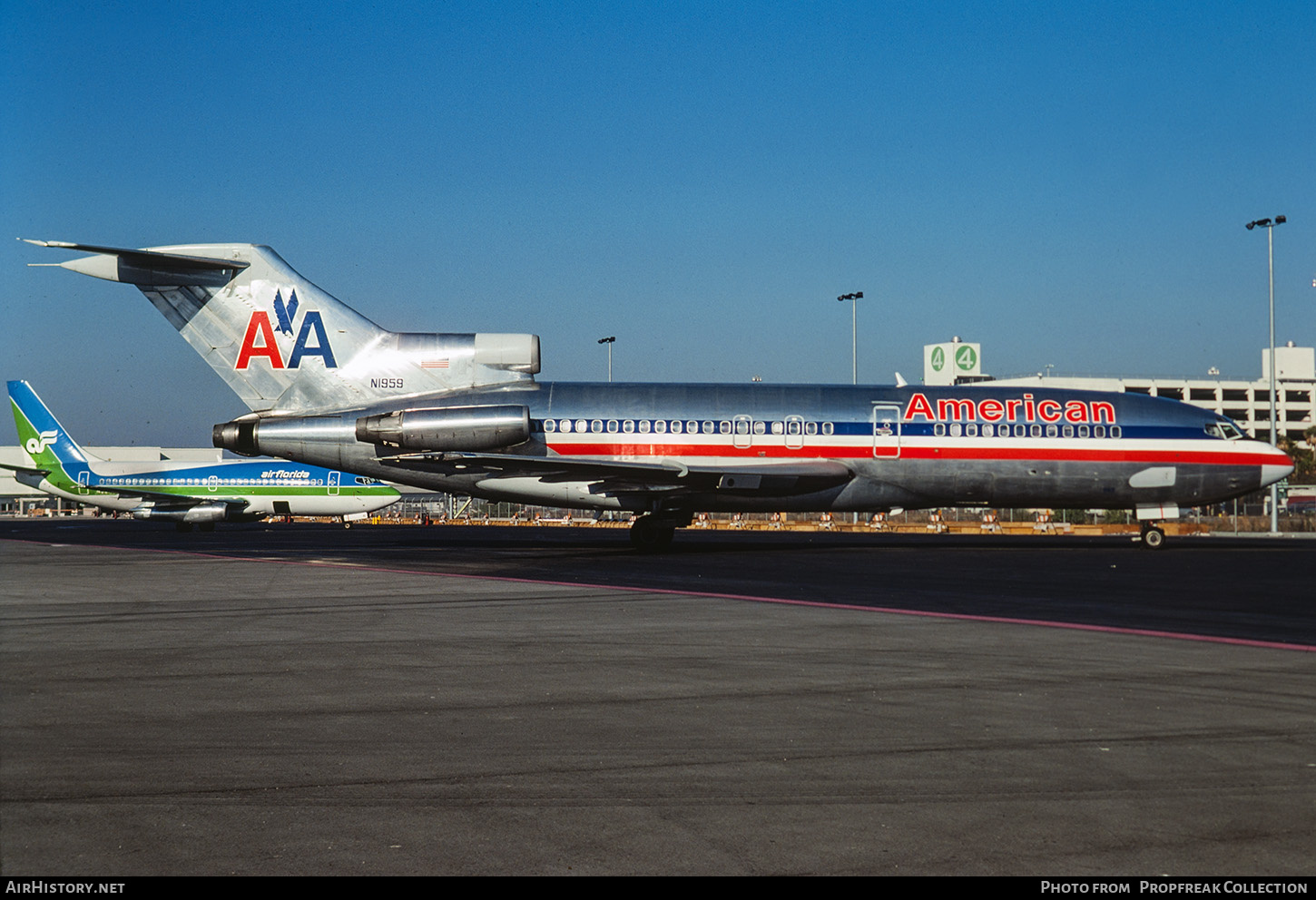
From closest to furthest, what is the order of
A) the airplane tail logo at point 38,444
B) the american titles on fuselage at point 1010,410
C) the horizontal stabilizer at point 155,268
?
the horizontal stabilizer at point 155,268
the american titles on fuselage at point 1010,410
the airplane tail logo at point 38,444

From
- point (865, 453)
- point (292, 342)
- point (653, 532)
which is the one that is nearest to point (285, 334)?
point (292, 342)

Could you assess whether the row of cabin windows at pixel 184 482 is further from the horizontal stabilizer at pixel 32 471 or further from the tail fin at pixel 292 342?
the tail fin at pixel 292 342

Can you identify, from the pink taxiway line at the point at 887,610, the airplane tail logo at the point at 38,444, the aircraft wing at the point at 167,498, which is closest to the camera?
the pink taxiway line at the point at 887,610

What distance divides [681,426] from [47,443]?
45619 millimetres

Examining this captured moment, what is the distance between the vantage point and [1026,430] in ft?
93.6

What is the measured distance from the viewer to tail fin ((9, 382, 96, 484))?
2282 inches

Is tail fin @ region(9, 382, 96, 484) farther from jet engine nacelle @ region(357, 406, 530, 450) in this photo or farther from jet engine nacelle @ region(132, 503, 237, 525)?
jet engine nacelle @ region(357, 406, 530, 450)

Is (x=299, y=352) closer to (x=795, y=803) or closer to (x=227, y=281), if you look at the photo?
(x=227, y=281)

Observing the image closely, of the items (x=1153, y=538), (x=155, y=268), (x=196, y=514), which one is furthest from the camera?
(x=196, y=514)

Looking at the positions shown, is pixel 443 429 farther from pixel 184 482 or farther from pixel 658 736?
pixel 184 482

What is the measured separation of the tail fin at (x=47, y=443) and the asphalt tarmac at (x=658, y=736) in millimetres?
48443

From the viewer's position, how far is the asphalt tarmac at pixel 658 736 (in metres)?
4.72

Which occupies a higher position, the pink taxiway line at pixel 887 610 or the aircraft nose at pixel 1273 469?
the aircraft nose at pixel 1273 469

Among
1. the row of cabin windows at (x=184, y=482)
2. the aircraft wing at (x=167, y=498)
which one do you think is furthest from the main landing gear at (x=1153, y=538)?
the aircraft wing at (x=167, y=498)
